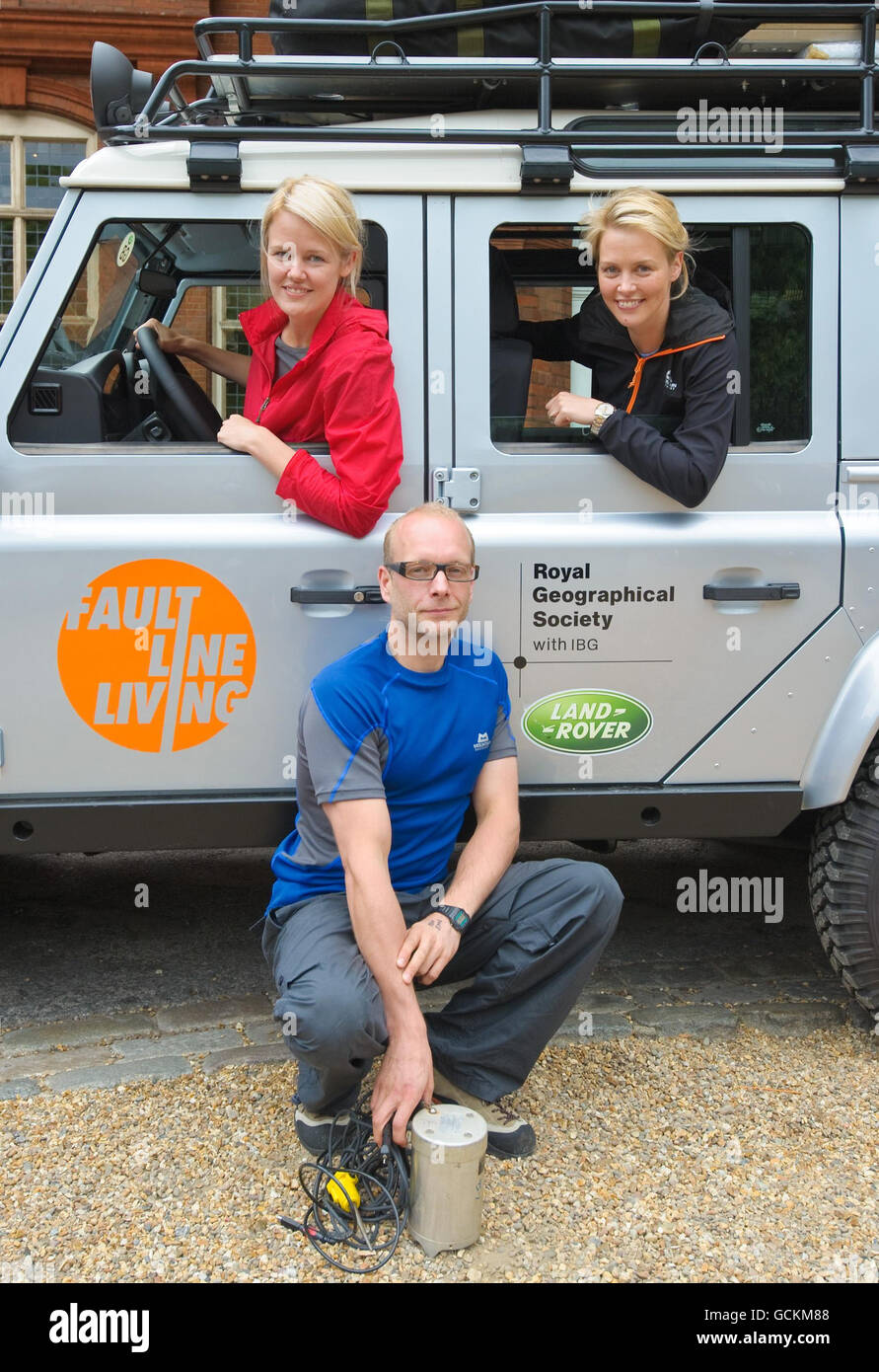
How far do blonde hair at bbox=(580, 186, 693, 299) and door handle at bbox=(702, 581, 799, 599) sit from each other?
0.81 metres

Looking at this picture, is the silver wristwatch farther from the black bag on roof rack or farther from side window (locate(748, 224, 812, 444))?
the black bag on roof rack

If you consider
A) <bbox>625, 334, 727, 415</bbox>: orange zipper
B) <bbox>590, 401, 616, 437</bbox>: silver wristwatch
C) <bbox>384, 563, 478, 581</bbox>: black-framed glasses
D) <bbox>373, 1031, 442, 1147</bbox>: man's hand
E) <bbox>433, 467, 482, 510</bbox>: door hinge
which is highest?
<bbox>625, 334, 727, 415</bbox>: orange zipper

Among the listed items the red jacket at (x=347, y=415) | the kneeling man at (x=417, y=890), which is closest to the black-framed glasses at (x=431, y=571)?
the kneeling man at (x=417, y=890)

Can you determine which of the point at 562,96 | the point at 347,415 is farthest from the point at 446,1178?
the point at 562,96

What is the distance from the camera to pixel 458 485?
9.90 ft

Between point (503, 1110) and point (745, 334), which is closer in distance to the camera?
point (503, 1110)

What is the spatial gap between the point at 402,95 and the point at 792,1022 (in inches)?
109

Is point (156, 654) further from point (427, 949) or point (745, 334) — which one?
point (745, 334)

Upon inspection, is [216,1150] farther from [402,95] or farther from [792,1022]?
[402,95]

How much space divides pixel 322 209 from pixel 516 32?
0.78 metres

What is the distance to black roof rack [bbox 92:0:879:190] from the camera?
288cm

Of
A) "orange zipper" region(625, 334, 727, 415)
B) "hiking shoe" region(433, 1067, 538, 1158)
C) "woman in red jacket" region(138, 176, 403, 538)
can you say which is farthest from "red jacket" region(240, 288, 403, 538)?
"hiking shoe" region(433, 1067, 538, 1158)

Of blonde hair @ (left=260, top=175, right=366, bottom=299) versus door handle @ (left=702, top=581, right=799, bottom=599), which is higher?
blonde hair @ (left=260, top=175, right=366, bottom=299)

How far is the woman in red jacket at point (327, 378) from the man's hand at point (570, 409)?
0.41m
